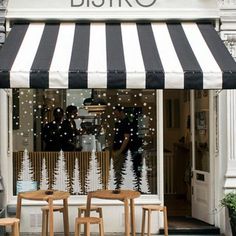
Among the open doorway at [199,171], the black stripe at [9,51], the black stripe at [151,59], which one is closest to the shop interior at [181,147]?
the open doorway at [199,171]

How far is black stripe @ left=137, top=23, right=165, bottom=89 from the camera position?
7.47m

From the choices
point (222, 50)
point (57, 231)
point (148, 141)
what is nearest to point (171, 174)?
point (148, 141)

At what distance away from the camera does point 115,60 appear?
7.82m

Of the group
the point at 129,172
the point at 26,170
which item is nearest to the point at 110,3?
the point at 129,172

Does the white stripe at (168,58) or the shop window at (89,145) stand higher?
the white stripe at (168,58)

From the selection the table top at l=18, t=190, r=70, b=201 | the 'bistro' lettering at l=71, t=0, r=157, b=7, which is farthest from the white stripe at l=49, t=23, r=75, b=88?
the table top at l=18, t=190, r=70, b=201

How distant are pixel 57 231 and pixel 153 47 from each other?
3656 mm

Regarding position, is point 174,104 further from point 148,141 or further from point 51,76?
point 51,76

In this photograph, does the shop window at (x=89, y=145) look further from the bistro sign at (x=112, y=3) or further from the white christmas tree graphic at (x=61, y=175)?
the bistro sign at (x=112, y=3)

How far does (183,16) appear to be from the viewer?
9.42m

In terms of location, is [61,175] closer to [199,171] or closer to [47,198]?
[47,198]

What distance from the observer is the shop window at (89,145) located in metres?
9.87

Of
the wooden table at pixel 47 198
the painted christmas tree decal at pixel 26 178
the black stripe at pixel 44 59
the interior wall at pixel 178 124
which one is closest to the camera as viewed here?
the black stripe at pixel 44 59

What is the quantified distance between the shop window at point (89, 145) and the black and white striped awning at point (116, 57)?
1341mm
